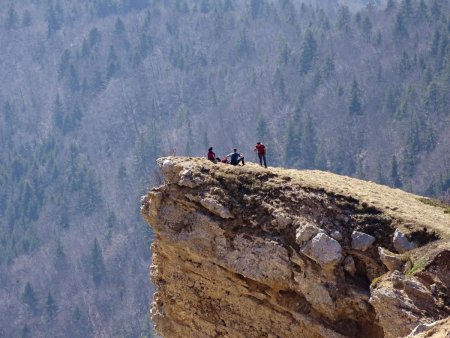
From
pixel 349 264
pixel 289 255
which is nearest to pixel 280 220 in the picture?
pixel 289 255

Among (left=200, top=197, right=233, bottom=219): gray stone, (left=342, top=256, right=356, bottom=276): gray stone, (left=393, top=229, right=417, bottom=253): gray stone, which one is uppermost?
(left=200, top=197, right=233, bottom=219): gray stone

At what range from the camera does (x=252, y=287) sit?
34156mm

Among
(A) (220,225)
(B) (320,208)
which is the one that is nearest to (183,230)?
(A) (220,225)

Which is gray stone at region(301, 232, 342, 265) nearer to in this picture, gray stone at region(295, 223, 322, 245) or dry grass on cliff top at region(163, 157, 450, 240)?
gray stone at region(295, 223, 322, 245)

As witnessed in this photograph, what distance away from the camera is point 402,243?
3148cm

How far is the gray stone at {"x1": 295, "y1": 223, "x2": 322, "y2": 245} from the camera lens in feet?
107

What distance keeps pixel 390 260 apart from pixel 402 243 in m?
A: 0.89

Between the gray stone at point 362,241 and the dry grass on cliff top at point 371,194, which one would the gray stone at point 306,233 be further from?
the dry grass on cliff top at point 371,194

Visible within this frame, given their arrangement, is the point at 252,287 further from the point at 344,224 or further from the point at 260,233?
the point at 344,224

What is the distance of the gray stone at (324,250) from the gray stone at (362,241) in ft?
1.96

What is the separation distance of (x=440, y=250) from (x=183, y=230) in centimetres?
1055

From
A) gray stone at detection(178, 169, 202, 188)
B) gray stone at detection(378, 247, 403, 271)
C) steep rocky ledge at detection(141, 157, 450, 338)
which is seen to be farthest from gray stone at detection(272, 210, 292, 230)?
gray stone at detection(378, 247, 403, 271)

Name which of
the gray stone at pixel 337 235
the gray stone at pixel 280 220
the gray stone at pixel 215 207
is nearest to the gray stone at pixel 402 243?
the gray stone at pixel 337 235

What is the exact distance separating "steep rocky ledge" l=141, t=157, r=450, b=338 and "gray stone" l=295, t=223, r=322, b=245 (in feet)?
0.12
